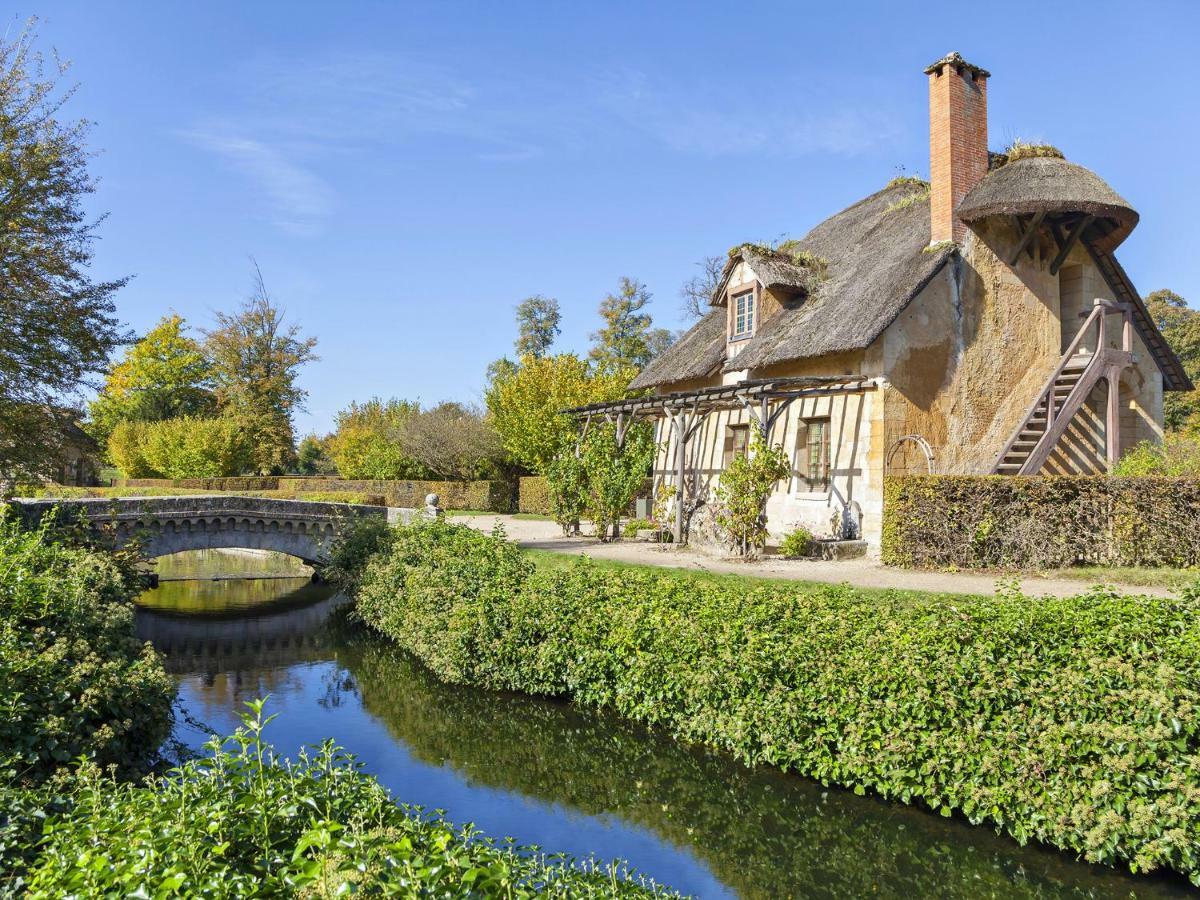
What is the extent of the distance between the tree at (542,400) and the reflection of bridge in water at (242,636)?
38.6 feet

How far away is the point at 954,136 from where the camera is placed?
1778 centimetres

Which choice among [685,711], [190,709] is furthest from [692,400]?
[190,709]

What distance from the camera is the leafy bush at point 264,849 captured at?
10.3ft

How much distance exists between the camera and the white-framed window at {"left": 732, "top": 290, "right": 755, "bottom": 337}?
2086 centimetres

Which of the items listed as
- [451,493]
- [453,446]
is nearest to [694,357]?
[451,493]

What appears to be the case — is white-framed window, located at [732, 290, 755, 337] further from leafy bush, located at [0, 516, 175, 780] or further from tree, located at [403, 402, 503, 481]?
tree, located at [403, 402, 503, 481]

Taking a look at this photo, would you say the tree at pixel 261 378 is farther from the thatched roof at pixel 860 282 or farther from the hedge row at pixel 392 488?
the thatched roof at pixel 860 282

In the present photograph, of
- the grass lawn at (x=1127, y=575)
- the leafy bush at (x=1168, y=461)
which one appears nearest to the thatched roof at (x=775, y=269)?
the leafy bush at (x=1168, y=461)

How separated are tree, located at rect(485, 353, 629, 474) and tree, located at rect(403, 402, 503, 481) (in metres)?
1.21

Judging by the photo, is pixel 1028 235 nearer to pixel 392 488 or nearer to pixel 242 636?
pixel 242 636

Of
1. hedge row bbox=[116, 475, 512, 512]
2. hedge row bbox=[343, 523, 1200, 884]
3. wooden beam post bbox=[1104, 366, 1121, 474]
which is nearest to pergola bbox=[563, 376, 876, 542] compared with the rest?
wooden beam post bbox=[1104, 366, 1121, 474]

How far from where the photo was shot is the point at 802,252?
21984 millimetres

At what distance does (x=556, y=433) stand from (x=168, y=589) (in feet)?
46.7

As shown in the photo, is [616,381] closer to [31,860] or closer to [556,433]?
[556,433]
